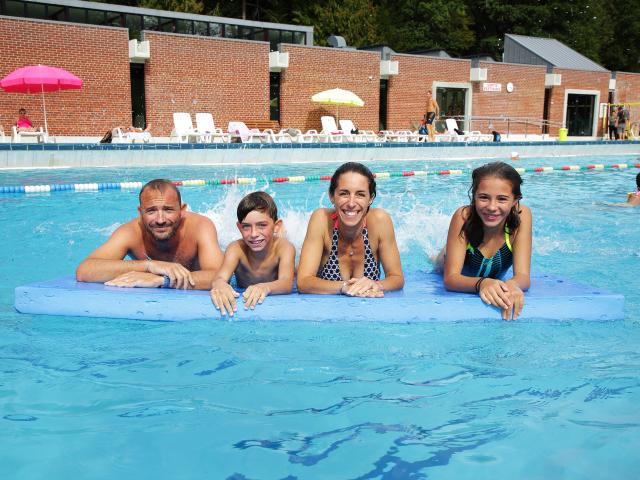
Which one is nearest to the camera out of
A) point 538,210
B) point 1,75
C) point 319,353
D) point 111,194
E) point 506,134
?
point 319,353

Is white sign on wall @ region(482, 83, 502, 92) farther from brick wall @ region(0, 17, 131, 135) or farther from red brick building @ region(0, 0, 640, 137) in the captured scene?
brick wall @ region(0, 17, 131, 135)

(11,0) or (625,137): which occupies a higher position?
(11,0)

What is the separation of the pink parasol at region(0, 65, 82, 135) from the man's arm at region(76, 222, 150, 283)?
1338cm

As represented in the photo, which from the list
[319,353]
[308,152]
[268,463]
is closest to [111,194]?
[308,152]

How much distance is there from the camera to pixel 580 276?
590 cm

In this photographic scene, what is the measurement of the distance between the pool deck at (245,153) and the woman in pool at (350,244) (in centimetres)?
1130

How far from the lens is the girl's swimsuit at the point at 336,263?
13.2ft

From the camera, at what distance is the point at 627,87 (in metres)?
34.2

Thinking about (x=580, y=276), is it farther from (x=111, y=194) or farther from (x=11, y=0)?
(x=11, y=0)

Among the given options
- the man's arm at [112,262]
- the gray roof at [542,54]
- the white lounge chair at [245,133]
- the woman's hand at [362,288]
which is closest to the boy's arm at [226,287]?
the man's arm at [112,262]

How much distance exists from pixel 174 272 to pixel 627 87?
35.9 meters

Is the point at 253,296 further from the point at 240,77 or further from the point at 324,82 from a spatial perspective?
the point at 324,82

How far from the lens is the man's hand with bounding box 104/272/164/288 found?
13.3 ft

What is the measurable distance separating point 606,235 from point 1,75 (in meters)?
16.8
